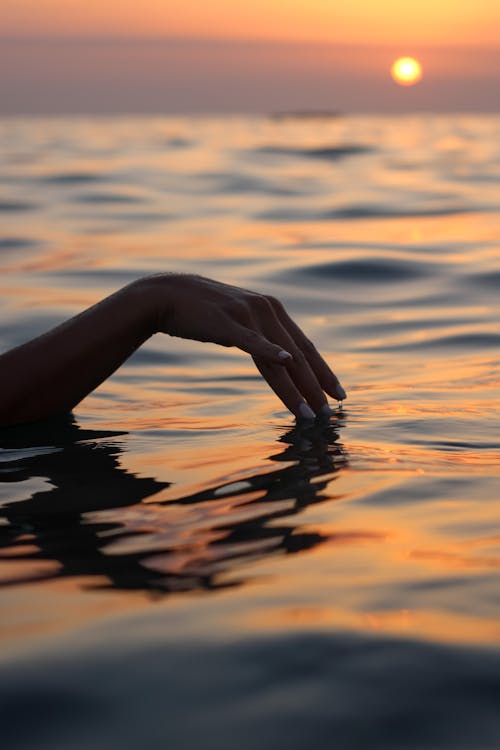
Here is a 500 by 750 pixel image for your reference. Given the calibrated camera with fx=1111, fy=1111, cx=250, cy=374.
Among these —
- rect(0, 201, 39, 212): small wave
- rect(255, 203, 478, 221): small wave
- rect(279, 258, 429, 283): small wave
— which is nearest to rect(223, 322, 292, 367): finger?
rect(279, 258, 429, 283): small wave

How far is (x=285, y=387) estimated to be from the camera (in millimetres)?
2854

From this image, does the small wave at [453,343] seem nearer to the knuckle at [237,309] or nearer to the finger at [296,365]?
the finger at [296,365]

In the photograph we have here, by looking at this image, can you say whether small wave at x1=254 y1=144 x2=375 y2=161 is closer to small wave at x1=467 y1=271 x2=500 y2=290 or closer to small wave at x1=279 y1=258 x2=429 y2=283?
small wave at x1=279 y1=258 x2=429 y2=283

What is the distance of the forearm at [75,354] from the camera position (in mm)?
2916

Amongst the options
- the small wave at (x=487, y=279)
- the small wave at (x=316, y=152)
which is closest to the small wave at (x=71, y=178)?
the small wave at (x=316, y=152)

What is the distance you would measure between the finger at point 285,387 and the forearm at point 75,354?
319 mm

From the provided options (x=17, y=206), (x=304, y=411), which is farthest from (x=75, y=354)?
(x=17, y=206)

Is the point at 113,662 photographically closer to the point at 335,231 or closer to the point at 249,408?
the point at 249,408

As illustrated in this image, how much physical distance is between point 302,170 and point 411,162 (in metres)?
2.86

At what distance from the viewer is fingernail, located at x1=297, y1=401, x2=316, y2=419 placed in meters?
2.91

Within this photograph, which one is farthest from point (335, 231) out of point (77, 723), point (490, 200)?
point (77, 723)

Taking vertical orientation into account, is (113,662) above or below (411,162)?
below

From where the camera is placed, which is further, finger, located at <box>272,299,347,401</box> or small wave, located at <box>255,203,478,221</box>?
small wave, located at <box>255,203,478,221</box>

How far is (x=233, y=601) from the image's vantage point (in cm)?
184
